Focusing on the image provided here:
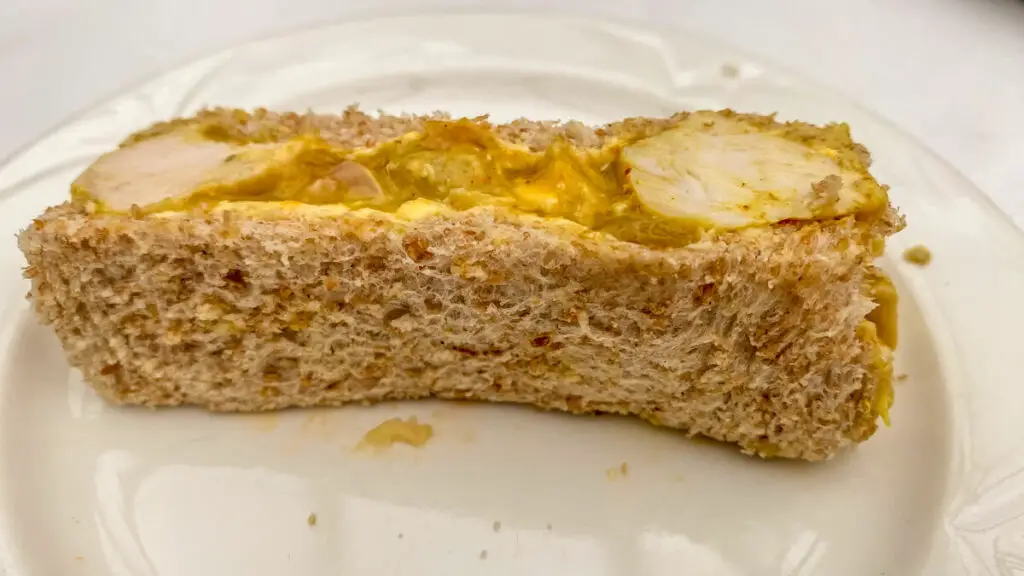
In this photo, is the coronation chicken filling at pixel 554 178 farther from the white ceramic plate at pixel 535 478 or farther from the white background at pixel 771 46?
the white background at pixel 771 46

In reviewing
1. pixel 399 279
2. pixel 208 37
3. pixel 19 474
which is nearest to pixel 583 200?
pixel 399 279

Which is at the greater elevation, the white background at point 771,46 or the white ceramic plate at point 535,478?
the white background at point 771,46

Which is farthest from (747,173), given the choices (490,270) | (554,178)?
(490,270)

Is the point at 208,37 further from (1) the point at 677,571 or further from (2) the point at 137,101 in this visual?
(1) the point at 677,571

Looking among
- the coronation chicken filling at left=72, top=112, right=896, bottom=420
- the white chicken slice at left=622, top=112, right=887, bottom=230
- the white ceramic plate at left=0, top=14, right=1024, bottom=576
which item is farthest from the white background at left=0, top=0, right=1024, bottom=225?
the white chicken slice at left=622, top=112, right=887, bottom=230

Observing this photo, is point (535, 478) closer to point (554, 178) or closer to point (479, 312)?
point (479, 312)

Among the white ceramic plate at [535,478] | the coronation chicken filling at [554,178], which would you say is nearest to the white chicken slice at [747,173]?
the coronation chicken filling at [554,178]
